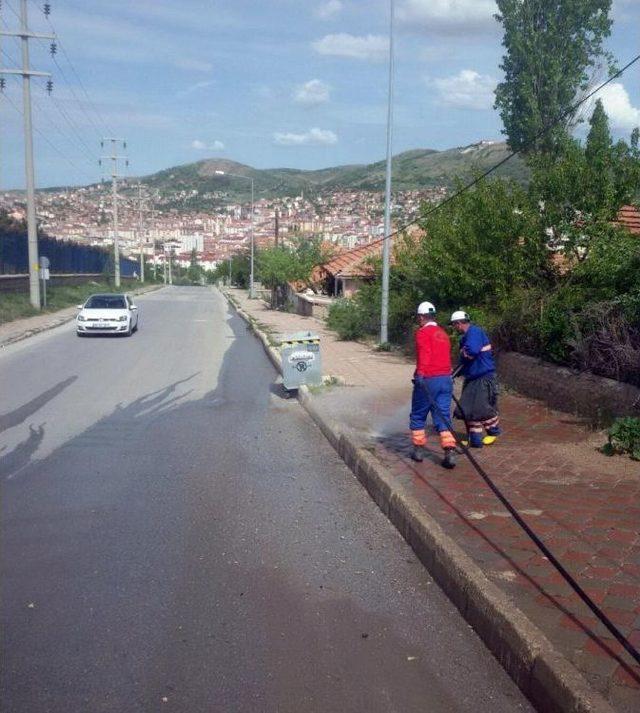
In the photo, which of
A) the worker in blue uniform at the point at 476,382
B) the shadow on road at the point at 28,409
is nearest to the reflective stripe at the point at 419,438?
the worker in blue uniform at the point at 476,382

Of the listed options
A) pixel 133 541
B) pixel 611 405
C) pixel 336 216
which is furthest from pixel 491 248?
pixel 336 216

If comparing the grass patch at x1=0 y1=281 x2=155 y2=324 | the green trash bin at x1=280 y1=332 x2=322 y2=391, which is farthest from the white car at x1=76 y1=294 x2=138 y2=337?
the green trash bin at x1=280 y1=332 x2=322 y2=391

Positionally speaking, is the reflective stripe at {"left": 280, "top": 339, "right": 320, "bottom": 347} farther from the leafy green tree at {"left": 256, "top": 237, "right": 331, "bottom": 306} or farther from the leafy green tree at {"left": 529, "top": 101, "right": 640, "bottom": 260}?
the leafy green tree at {"left": 256, "top": 237, "right": 331, "bottom": 306}

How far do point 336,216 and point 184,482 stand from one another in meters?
150

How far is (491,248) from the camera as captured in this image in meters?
13.8

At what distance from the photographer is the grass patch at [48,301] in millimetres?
30016

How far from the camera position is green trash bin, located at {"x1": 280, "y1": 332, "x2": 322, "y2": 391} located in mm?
12750

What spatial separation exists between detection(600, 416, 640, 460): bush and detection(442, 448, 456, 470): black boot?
1.60m

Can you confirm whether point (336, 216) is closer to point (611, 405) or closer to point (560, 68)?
point (560, 68)

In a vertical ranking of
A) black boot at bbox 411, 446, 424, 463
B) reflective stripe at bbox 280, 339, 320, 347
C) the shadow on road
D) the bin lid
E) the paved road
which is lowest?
the shadow on road

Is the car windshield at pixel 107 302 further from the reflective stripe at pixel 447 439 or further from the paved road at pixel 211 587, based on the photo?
the reflective stripe at pixel 447 439

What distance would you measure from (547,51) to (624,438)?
2127 centimetres

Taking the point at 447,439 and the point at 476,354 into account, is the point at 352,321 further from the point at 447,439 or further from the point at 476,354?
the point at 447,439

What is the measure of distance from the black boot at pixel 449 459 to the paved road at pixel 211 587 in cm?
87
